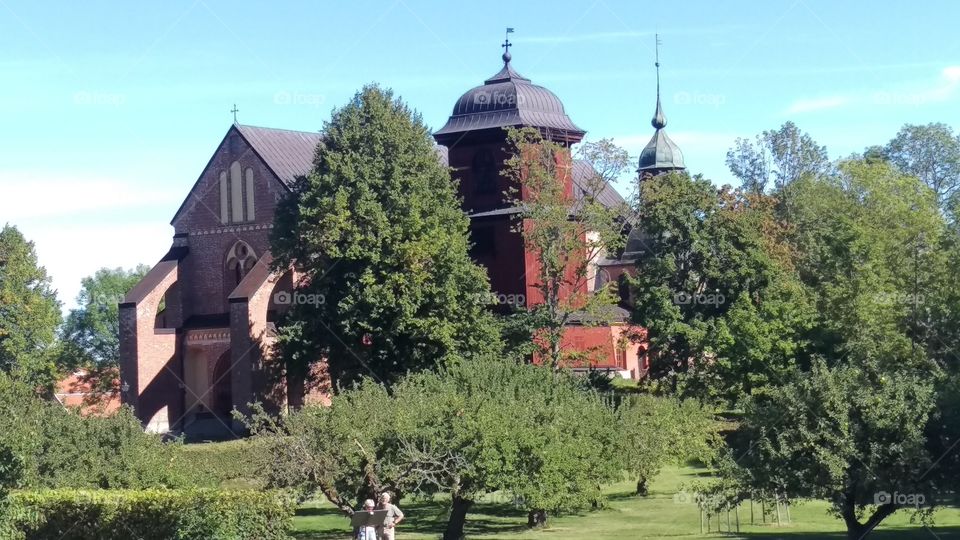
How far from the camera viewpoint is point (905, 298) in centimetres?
4541

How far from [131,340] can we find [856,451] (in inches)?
1602

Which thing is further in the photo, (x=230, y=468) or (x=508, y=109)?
(x=508, y=109)

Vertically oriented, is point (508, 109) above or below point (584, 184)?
above

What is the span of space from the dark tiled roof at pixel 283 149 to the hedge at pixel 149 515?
3374 cm

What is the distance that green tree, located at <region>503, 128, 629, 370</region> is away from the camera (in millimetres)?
49562

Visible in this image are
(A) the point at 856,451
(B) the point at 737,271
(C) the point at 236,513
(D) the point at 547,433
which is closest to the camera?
(C) the point at 236,513

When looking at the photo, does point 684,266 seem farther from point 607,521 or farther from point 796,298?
point 607,521

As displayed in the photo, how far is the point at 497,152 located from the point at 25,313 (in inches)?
994

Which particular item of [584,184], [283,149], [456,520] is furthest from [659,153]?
[456,520]

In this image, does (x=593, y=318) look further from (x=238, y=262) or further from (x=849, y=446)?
(x=849, y=446)

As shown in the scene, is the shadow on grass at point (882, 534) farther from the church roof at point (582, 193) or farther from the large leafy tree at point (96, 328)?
the large leafy tree at point (96, 328)

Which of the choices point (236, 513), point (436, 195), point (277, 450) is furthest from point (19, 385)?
point (436, 195)

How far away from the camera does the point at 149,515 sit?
79.9 ft

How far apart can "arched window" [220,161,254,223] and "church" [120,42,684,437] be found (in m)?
0.05
